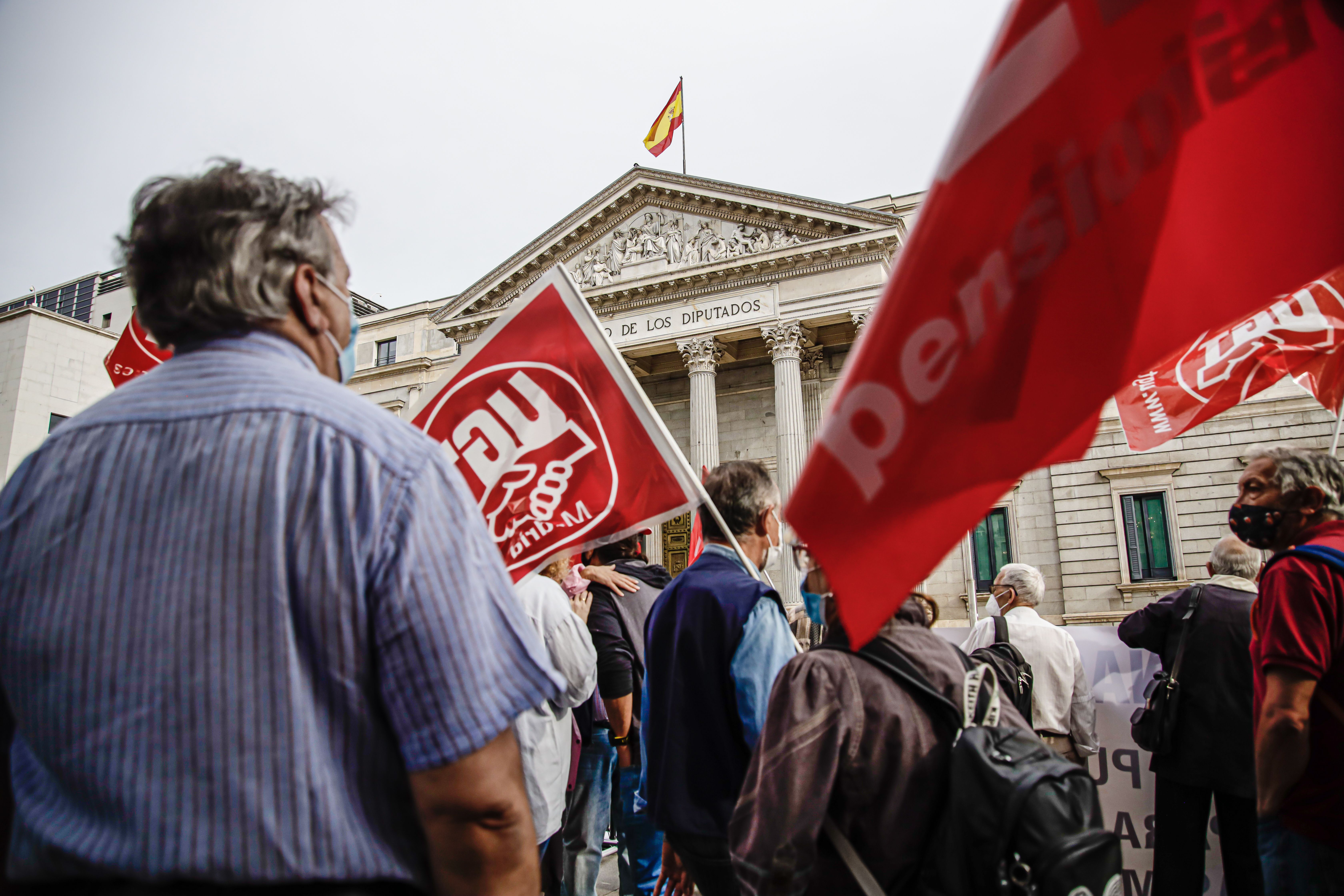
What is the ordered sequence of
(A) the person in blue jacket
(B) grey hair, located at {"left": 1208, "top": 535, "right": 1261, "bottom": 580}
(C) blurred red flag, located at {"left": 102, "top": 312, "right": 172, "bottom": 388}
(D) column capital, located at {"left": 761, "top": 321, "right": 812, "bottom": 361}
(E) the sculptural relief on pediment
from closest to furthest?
(A) the person in blue jacket → (B) grey hair, located at {"left": 1208, "top": 535, "right": 1261, "bottom": 580} → (C) blurred red flag, located at {"left": 102, "top": 312, "right": 172, "bottom": 388} → (D) column capital, located at {"left": 761, "top": 321, "right": 812, "bottom": 361} → (E) the sculptural relief on pediment

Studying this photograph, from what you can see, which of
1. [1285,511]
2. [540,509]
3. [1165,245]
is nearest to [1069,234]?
[1165,245]

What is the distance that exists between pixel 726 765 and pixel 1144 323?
1856mm

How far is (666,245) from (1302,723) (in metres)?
25.1

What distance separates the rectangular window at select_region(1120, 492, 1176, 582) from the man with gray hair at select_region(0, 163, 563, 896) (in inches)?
919

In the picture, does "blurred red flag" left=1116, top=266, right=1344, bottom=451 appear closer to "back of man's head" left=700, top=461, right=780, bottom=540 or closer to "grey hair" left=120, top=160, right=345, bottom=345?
"back of man's head" left=700, top=461, right=780, bottom=540

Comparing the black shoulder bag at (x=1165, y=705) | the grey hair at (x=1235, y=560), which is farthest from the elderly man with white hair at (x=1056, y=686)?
the grey hair at (x=1235, y=560)

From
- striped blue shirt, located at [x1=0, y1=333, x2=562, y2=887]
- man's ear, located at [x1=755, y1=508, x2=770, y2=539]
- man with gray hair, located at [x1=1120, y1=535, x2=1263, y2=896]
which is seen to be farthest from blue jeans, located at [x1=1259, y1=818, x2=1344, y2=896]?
striped blue shirt, located at [x1=0, y1=333, x2=562, y2=887]

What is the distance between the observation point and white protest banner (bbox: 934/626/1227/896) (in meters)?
4.36

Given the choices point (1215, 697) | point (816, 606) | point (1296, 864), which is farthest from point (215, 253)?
point (1215, 697)

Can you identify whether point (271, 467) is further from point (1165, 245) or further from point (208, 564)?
point (1165, 245)

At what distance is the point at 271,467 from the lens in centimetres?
116

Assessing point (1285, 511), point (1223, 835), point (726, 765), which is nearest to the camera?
point (726, 765)

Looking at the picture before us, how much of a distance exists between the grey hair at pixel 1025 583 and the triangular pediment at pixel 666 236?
63.7 feet

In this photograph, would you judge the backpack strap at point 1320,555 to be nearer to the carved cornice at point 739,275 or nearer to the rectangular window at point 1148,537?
the carved cornice at point 739,275
